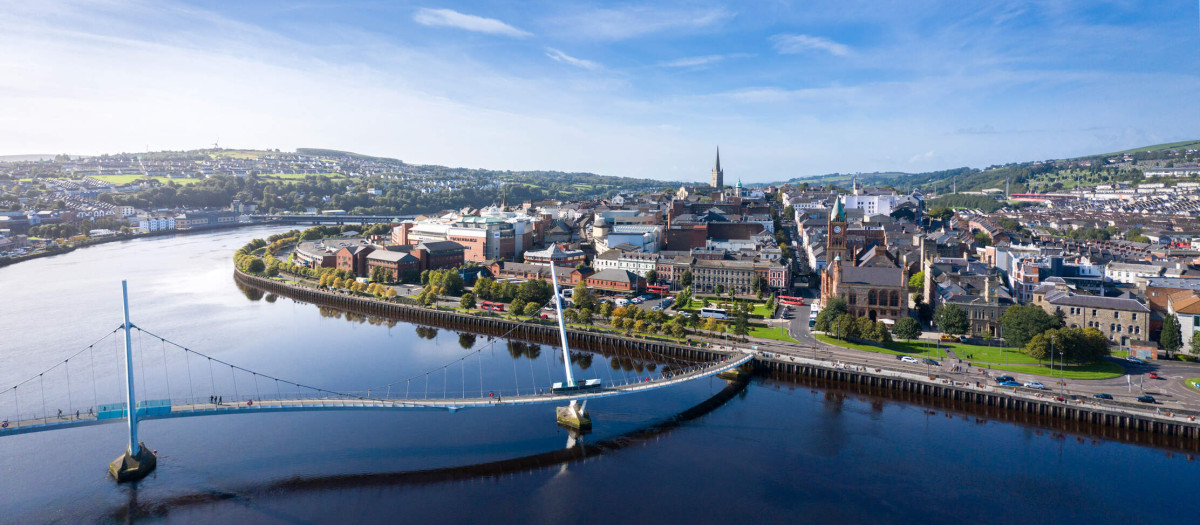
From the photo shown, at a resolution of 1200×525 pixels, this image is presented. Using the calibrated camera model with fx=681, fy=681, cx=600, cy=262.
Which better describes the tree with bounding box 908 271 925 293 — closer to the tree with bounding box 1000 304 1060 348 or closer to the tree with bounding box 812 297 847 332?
the tree with bounding box 812 297 847 332

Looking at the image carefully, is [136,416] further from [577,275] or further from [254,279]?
[254,279]

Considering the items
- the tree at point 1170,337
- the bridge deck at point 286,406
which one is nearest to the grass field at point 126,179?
the bridge deck at point 286,406

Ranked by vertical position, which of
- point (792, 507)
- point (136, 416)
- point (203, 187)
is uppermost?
point (203, 187)

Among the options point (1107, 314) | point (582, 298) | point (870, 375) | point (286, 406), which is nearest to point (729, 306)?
point (582, 298)

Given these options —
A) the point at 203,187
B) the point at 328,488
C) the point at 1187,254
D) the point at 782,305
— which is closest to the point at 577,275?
the point at 782,305

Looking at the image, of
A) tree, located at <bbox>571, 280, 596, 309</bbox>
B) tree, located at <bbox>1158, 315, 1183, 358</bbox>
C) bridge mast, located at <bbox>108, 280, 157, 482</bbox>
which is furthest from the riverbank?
bridge mast, located at <bbox>108, 280, 157, 482</bbox>
